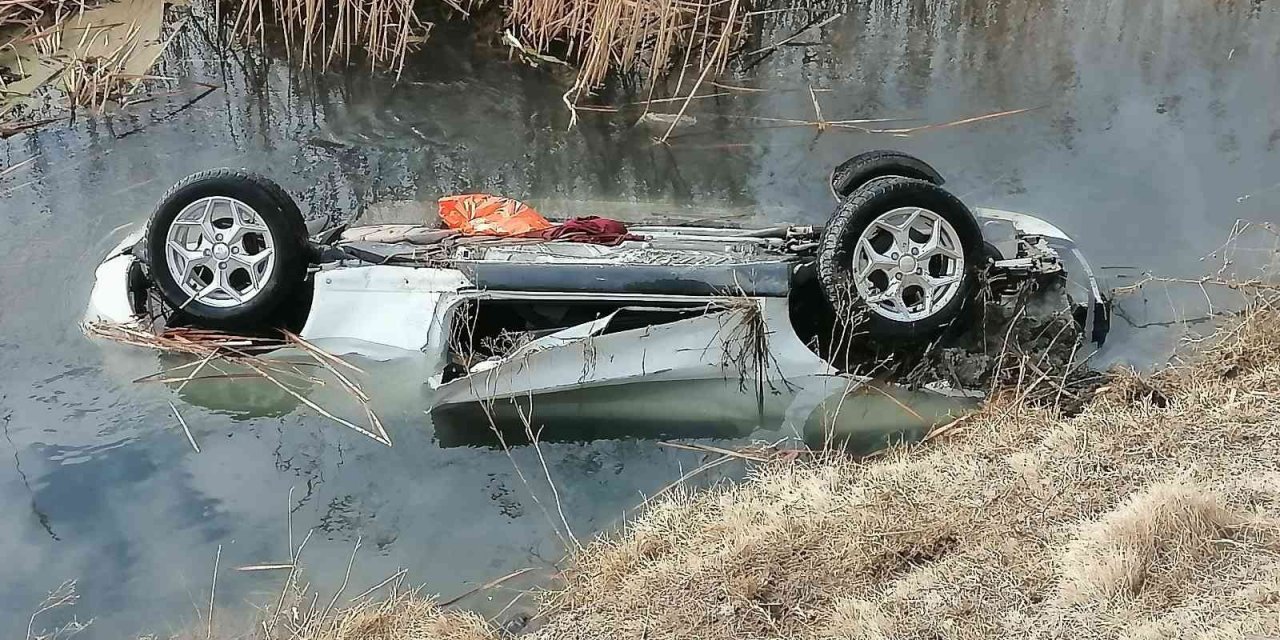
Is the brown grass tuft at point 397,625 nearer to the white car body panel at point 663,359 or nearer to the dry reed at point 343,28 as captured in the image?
the white car body panel at point 663,359

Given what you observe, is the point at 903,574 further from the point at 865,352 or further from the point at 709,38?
the point at 709,38

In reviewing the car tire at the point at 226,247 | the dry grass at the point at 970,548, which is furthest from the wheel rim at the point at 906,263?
the car tire at the point at 226,247

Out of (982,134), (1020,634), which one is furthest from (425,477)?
(982,134)

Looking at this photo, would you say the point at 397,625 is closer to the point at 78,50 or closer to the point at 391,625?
the point at 391,625

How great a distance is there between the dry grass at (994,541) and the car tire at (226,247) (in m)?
1.98

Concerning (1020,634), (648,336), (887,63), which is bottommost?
(1020,634)

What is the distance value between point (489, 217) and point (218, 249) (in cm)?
128

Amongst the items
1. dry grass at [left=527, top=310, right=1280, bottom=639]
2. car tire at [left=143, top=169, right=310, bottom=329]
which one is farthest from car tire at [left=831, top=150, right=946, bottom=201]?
car tire at [left=143, top=169, right=310, bottom=329]

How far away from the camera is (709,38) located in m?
9.29

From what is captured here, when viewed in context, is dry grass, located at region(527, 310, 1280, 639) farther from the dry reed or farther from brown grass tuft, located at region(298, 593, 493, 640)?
the dry reed

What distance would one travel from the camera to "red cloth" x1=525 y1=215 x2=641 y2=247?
5098 millimetres

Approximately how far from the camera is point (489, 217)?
5477mm

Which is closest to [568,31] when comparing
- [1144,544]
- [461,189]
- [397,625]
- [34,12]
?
[461,189]

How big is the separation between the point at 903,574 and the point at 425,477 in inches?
81.0
